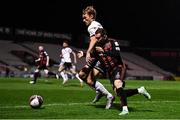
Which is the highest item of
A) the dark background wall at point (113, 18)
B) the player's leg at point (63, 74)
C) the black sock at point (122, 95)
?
the dark background wall at point (113, 18)

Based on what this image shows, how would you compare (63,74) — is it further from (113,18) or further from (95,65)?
(113,18)

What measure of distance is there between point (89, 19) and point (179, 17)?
47.3 m

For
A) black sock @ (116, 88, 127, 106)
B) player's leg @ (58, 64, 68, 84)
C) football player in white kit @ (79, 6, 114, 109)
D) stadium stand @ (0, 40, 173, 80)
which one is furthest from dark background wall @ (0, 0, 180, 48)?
black sock @ (116, 88, 127, 106)

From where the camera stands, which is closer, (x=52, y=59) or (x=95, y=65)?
(x=95, y=65)

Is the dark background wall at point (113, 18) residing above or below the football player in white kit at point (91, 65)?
above

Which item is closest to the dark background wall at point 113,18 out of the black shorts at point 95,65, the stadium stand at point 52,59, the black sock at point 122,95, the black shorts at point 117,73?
the stadium stand at point 52,59

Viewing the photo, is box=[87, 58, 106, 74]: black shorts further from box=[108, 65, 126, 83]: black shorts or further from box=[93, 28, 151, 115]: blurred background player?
box=[108, 65, 126, 83]: black shorts

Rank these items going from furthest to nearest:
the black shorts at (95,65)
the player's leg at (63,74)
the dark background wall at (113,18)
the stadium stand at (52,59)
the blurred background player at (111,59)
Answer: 1. the dark background wall at (113,18)
2. the stadium stand at (52,59)
3. the player's leg at (63,74)
4. the black shorts at (95,65)
5. the blurred background player at (111,59)

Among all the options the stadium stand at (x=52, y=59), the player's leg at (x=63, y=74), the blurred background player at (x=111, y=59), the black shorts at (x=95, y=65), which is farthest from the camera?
the stadium stand at (x=52, y=59)

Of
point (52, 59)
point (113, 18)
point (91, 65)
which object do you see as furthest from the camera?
point (113, 18)

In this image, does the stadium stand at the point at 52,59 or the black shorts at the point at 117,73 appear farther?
the stadium stand at the point at 52,59

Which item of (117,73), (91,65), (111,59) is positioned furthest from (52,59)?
(117,73)

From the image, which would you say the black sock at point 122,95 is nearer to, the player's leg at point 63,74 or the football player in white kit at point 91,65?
the football player in white kit at point 91,65

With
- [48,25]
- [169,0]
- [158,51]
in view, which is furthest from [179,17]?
[48,25]
